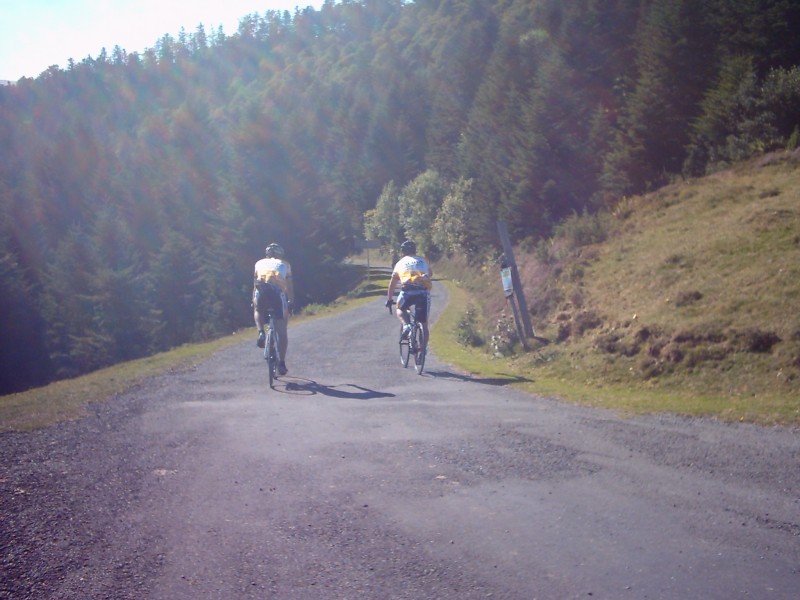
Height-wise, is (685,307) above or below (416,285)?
below

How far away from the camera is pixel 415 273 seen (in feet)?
46.1

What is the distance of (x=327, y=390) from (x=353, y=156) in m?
91.0

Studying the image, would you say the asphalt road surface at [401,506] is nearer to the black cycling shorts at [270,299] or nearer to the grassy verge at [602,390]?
the grassy verge at [602,390]

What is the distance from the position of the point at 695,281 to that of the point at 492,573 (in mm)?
11335

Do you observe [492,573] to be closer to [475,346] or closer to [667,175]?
[475,346]

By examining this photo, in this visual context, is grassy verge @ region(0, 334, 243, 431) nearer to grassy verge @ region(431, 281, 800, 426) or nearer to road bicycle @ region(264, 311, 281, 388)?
road bicycle @ region(264, 311, 281, 388)

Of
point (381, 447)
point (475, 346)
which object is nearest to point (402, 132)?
point (475, 346)

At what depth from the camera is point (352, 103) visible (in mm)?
106000

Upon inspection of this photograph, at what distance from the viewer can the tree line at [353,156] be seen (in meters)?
29.7

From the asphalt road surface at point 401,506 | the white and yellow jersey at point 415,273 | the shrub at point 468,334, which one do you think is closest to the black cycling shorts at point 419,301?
the white and yellow jersey at point 415,273

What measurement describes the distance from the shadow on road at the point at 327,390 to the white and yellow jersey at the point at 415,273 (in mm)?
2322

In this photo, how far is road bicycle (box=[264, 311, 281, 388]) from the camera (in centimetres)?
1271

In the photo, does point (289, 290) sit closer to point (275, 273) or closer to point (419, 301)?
point (275, 273)

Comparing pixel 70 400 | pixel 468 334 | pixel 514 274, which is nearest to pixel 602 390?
pixel 514 274
